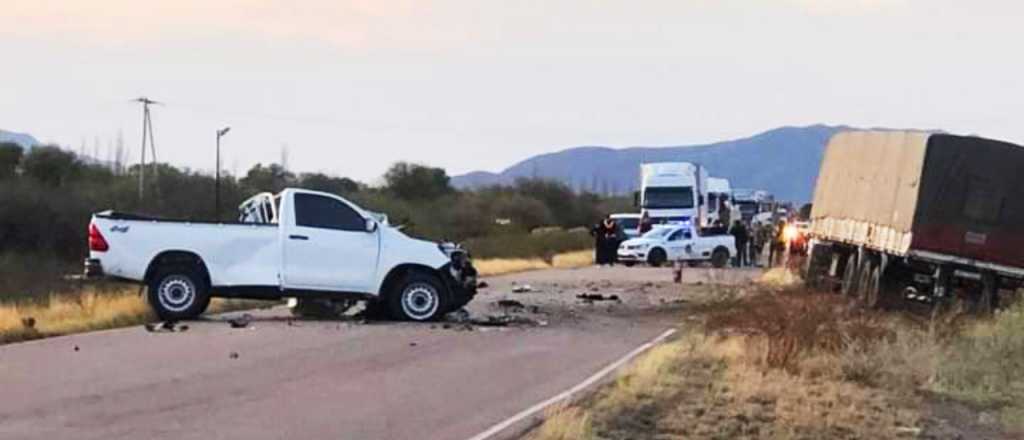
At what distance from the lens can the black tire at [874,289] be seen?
26977 mm

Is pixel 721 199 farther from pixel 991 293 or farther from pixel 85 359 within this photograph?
pixel 85 359

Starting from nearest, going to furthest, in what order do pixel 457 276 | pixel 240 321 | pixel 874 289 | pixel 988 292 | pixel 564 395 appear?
pixel 564 395 < pixel 240 321 < pixel 457 276 < pixel 988 292 < pixel 874 289

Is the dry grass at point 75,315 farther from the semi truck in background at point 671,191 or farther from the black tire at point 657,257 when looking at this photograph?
the semi truck in background at point 671,191

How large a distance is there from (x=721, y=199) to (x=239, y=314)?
45.3 metres

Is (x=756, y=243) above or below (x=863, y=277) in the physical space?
below

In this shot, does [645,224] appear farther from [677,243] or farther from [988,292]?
[988,292]

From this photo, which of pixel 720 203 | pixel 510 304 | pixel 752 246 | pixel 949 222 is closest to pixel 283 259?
pixel 510 304

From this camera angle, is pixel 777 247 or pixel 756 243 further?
pixel 756 243

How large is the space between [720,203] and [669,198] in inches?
286

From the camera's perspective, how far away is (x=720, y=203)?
6769 cm

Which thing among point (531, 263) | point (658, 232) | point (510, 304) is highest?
point (510, 304)

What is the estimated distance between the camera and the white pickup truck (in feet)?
74.1

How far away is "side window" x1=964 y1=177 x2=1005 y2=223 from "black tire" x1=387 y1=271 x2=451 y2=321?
818 centimetres

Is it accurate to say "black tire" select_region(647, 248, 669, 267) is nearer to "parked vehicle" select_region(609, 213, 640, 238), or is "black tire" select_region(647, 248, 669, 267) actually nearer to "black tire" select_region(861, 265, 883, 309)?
"parked vehicle" select_region(609, 213, 640, 238)
